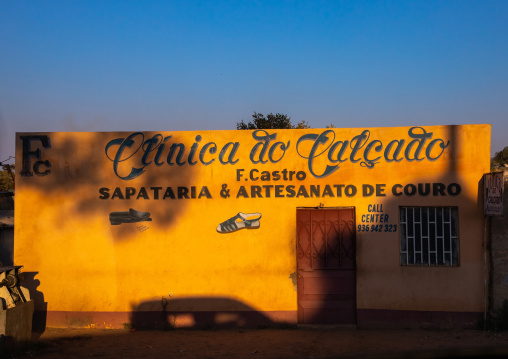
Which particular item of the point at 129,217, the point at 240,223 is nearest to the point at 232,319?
the point at 240,223

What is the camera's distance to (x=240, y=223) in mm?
10836

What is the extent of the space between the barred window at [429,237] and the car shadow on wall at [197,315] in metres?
3.01

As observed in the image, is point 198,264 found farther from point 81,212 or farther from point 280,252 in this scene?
point 81,212

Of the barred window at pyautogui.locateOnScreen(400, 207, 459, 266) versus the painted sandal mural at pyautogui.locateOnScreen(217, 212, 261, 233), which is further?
the painted sandal mural at pyautogui.locateOnScreen(217, 212, 261, 233)

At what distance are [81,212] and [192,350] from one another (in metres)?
3.95

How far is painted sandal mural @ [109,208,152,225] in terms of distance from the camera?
10984 mm

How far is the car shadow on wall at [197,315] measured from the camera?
10.7 metres

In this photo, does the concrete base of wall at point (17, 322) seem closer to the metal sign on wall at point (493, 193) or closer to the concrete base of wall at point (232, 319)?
the concrete base of wall at point (232, 319)

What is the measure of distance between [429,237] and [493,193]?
1.52 m

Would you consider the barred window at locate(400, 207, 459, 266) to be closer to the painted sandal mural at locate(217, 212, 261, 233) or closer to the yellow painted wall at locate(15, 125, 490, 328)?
the yellow painted wall at locate(15, 125, 490, 328)

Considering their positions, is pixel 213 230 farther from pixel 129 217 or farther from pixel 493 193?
pixel 493 193

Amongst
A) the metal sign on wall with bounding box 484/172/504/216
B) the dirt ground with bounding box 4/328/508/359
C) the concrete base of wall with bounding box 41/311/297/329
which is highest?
the metal sign on wall with bounding box 484/172/504/216

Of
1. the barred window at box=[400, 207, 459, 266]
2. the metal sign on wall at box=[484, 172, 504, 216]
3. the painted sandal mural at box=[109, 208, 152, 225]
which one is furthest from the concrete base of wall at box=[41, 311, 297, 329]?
the metal sign on wall at box=[484, 172, 504, 216]

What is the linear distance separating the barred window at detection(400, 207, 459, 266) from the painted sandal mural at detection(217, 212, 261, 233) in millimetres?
3024
